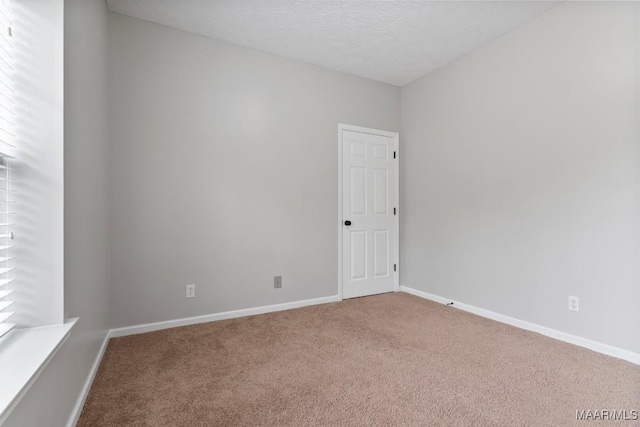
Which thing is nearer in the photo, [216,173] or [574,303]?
[574,303]

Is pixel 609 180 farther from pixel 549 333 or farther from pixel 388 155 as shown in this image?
pixel 388 155

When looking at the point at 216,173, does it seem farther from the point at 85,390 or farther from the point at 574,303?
the point at 574,303

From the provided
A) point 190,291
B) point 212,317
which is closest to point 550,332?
point 212,317

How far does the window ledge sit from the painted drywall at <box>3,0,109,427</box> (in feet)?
0.23

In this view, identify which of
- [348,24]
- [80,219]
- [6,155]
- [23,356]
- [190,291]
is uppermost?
[348,24]

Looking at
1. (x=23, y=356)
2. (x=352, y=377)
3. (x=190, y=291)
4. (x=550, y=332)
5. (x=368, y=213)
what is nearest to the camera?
(x=23, y=356)

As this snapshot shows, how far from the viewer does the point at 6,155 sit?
1.13 m

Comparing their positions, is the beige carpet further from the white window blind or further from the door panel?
the door panel

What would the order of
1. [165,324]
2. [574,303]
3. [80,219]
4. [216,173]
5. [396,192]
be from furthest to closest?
[396,192] < [216,173] < [165,324] < [574,303] < [80,219]

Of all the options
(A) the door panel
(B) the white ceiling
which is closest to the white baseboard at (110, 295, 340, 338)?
(A) the door panel

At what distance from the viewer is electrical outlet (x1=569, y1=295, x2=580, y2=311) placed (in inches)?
94.5

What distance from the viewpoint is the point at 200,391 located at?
1754mm

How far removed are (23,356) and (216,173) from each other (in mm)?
2096

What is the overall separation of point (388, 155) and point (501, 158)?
54.2 inches
